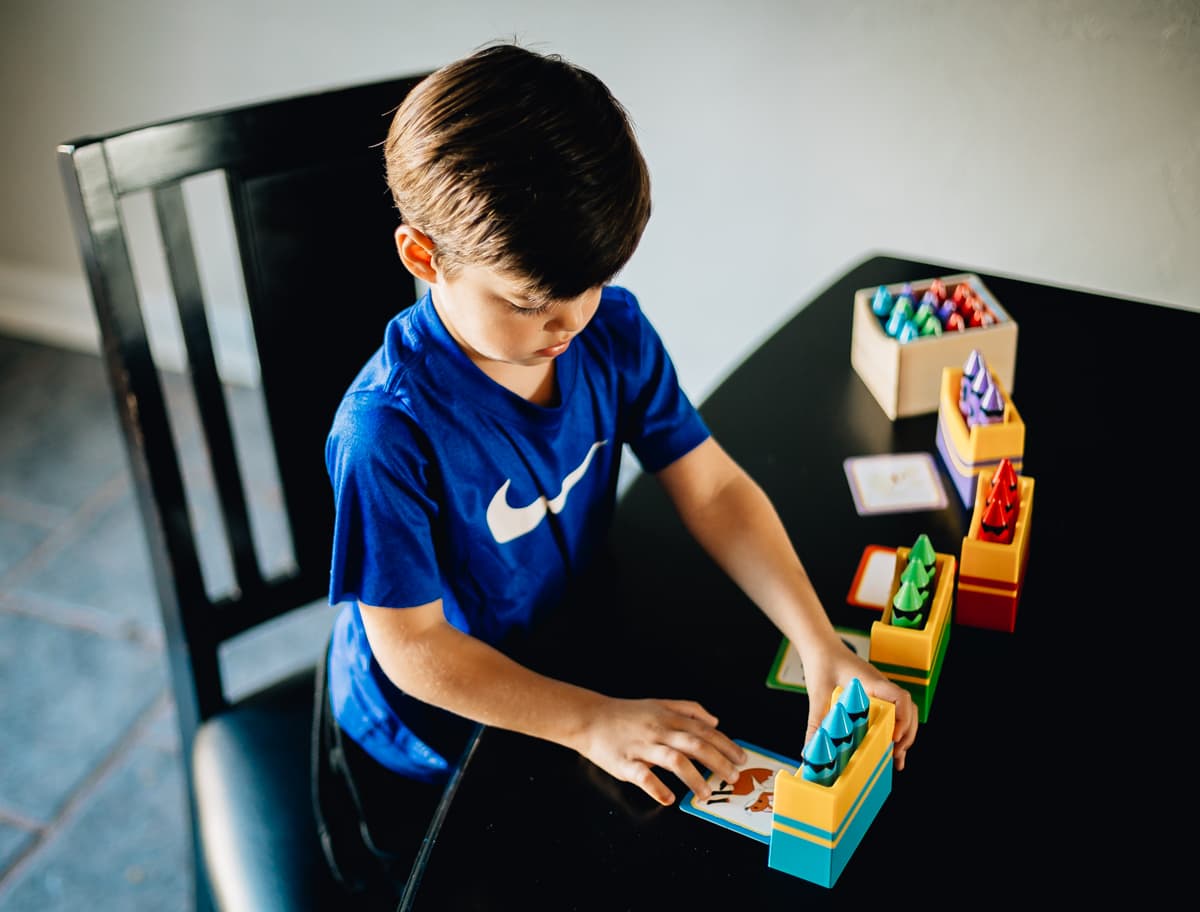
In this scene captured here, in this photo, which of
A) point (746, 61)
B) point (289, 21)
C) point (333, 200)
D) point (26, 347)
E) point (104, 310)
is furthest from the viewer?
point (26, 347)

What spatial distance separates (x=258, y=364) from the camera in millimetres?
1186

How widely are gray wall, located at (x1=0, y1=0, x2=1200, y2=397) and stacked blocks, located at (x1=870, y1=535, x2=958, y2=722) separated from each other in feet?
→ 3.19

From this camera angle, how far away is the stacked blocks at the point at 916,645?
33.0 inches

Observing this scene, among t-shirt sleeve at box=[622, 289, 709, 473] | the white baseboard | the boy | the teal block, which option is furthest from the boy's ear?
the white baseboard

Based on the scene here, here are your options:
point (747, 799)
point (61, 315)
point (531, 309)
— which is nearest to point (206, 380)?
point (531, 309)

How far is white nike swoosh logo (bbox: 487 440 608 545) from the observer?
3.18ft

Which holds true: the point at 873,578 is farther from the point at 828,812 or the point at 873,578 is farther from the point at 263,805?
the point at 263,805

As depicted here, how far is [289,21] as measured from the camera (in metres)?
2.25

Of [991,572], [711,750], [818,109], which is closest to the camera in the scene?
[711,750]

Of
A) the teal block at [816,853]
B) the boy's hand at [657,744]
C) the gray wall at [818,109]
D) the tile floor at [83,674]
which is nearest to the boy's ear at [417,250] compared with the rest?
the boy's hand at [657,744]

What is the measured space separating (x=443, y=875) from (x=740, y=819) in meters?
0.21

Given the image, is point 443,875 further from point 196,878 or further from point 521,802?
point 196,878

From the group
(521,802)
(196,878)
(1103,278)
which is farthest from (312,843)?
(1103,278)

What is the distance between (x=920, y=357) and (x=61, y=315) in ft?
8.59
